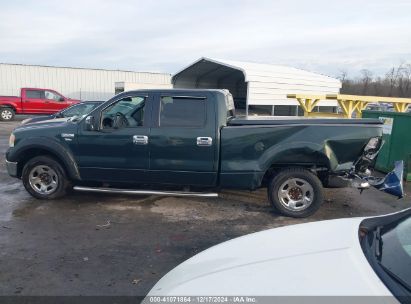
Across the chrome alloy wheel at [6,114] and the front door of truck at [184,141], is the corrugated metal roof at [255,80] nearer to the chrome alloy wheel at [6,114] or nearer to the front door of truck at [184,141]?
the chrome alloy wheel at [6,114]

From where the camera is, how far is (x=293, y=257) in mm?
2166

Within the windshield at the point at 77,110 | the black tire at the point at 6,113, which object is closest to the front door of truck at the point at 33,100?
the black tire at the point at 6,113

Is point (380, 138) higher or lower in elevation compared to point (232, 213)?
higher

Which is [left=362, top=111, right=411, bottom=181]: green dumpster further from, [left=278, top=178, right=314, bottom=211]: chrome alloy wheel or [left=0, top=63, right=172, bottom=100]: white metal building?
[left=0, top=63, right=172, bottom=100]: white metal building

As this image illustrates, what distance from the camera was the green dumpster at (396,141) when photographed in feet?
28.0

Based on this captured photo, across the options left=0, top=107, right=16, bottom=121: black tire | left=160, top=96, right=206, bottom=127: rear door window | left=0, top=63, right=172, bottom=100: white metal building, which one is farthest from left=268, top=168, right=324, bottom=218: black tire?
left=0, top=63, right=172, bottom=100: white metal building

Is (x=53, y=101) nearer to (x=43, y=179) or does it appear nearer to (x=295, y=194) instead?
(x=43, y=179)

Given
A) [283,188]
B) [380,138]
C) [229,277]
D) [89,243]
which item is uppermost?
[380,138]

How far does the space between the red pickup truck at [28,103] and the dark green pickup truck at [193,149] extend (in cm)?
1776

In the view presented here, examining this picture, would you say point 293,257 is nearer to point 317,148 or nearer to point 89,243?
point 89,243

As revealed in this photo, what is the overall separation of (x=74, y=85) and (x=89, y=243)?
2900 cm

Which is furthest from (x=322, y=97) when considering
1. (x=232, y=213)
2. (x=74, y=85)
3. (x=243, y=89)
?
(x=74, y=85)

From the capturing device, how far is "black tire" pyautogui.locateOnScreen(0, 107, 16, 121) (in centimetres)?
2245

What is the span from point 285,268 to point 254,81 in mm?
15771
